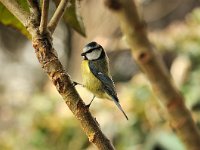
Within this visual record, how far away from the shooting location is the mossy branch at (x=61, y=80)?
0.32m

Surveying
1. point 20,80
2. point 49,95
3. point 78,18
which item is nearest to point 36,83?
point 20,80

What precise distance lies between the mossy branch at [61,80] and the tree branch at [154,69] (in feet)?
0.18

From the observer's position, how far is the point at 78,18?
16.8 inches

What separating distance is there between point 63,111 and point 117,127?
0.29 meters

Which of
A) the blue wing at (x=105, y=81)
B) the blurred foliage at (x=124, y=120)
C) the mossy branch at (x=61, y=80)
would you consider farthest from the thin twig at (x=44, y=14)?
the blurred foliage at (x=124, y=120)

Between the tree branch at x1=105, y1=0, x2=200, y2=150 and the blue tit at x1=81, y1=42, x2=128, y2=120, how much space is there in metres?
0.13

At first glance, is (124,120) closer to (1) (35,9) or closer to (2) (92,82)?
(2) (92,82)

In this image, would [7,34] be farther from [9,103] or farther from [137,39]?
[137,39]

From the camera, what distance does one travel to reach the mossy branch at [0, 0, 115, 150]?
0.32 metres

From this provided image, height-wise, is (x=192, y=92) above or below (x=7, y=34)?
below

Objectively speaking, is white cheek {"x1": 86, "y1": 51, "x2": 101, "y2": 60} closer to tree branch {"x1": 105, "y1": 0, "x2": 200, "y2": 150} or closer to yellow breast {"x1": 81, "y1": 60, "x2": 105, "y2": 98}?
yellow breast {"x1": 81, "y1": 60, "x2": 105, "y2": 98}

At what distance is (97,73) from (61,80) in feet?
0.42

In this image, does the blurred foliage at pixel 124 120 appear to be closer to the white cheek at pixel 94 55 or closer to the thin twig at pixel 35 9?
the white cheek at pixel 94 55

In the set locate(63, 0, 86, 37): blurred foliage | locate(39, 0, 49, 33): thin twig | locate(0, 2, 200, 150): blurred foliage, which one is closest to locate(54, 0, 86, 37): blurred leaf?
locate(63, 0, 86, 37): blurred foliage
